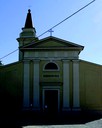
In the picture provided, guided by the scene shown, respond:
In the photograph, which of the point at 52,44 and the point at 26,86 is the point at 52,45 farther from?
the point at 26,86

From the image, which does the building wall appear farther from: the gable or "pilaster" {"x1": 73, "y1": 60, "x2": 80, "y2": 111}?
"pilaster" {"x1": 73, "y1": 60, "x2": 80, "y2": 111}

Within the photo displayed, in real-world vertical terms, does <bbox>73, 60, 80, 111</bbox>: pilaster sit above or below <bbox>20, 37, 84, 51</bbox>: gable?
below

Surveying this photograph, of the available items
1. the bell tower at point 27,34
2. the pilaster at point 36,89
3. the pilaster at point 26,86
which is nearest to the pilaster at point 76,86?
the pilaster at point 36,89

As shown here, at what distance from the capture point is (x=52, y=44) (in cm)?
3072

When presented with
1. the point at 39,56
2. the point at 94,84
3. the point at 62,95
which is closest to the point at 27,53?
the point at 39,56

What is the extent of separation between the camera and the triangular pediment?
99.3ft

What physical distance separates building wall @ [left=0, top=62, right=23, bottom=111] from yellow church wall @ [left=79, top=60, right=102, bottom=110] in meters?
6.27

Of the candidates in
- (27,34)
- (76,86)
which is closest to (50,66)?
(76,86)

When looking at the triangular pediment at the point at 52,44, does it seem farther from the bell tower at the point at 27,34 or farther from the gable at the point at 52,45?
the bell tower at the point at 27,34

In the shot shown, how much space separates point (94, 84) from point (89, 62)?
2279 mm

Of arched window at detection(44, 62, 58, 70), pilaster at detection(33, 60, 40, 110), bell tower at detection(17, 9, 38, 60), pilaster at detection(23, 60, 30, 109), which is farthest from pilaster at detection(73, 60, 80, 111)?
bell tower at detection(17, 9, 38, 60)

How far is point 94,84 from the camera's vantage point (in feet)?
97.5

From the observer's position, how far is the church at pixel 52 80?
96.8ft

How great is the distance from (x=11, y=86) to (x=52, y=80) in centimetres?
423
